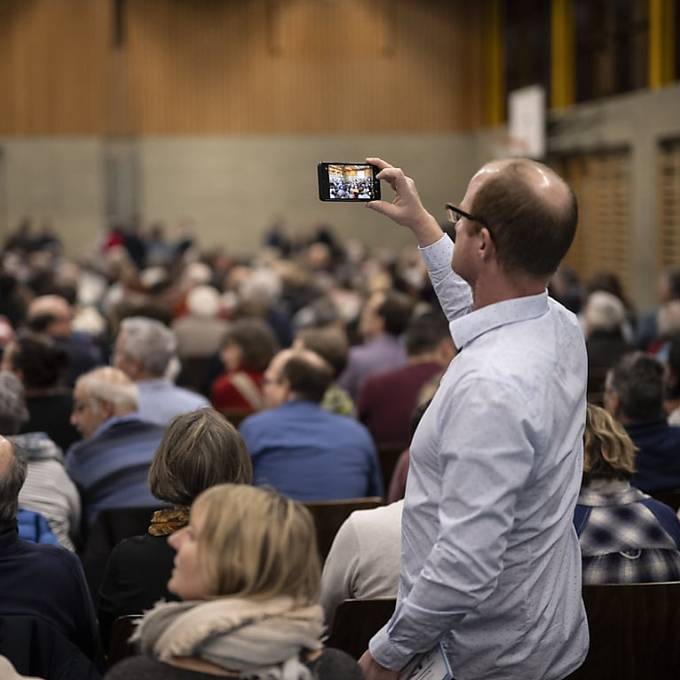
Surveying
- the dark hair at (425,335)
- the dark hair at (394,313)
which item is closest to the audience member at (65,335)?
the dark hair at (394,313)

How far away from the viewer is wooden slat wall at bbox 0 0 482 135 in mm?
24875

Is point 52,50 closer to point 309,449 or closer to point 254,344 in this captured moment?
point 254,344

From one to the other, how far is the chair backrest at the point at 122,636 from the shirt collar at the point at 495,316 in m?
1.17

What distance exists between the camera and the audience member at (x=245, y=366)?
24.7 feet

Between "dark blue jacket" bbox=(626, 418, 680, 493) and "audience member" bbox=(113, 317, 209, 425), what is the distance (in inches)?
93.5

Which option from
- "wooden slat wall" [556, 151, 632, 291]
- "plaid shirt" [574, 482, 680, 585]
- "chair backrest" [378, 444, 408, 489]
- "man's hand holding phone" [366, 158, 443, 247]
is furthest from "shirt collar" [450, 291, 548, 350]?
"wooden slat wall" [556, 151, 632, 291]

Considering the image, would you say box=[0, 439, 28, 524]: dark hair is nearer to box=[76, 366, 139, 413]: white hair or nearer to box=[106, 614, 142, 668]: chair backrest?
box=[106, 614, 142, 668]: chair backrest

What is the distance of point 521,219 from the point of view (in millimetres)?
2363

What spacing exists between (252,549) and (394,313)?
6474mm

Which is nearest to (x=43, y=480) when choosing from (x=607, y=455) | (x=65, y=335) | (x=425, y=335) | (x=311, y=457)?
(x=311, y=457)

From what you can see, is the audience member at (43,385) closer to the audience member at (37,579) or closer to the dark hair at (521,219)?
the audience member at (37,579)

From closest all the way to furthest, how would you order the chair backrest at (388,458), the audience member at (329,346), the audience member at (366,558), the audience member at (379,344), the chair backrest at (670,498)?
1. the audience member at (366,558)
2. the chair backrest at (670,498)
3. the chair backrest at (388,458)
4. the audience member at (329,346)
5. the audience member at (379,344)

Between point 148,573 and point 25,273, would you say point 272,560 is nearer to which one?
point 148,573

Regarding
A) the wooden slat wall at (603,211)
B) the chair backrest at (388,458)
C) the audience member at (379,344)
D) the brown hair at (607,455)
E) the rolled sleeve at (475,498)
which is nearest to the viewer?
the rolled sleeve at (475,498)
